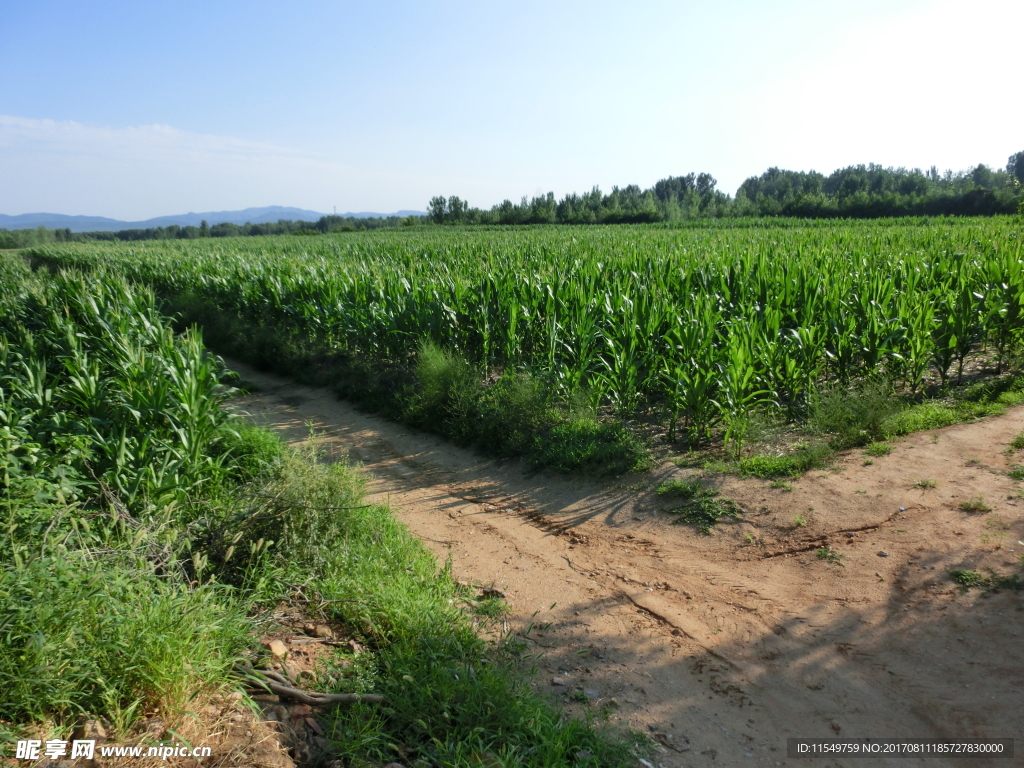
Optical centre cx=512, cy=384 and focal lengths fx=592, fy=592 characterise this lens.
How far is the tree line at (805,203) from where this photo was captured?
4884 cm

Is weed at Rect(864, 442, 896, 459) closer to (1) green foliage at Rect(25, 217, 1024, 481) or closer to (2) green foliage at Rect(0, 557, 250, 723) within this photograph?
(1) green foliage at Rect(25, 217, 1024, 481)

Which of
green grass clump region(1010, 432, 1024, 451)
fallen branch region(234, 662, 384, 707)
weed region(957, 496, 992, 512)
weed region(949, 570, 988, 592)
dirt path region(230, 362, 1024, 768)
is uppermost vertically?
green grass clump region(1010, 432, 1024, 451)

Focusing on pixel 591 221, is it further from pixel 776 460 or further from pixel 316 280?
pixel 776 460

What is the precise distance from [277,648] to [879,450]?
5.90m

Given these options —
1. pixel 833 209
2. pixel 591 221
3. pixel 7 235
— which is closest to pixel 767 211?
pixel 833 209

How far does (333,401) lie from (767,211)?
199 ft

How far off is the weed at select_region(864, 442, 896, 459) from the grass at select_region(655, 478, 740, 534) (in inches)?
70.1

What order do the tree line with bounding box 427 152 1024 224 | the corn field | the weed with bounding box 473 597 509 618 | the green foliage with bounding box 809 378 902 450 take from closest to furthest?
the weed with bounding box 473 597 509 618
the green foliage with bounding box 809 378 902 450
the corn field
the tree line with bounding box 427 152 1024 224

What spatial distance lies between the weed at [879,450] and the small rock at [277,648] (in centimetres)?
576

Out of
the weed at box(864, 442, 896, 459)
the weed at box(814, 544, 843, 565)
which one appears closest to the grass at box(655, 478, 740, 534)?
the weed at box(814, 544, 843, 565)

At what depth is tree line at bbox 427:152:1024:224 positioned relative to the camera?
160 ft

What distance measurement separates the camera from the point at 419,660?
3322 mm

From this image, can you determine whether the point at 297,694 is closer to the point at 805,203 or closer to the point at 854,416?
the point at 854,416

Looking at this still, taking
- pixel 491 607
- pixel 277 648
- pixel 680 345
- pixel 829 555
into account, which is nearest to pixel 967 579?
pixel 829 555
